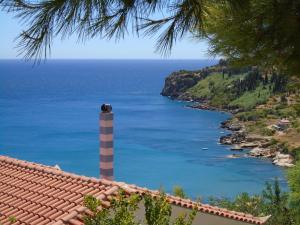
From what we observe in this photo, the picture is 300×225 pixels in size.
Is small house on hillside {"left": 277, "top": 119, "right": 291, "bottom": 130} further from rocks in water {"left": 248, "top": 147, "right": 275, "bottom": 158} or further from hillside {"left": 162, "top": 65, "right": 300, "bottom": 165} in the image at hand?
rocks in water {"left": 248, "top": 147, "right": 275, "bottom": 158}

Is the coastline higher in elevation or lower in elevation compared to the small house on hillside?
lower

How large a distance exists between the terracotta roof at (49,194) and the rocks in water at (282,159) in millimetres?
41816

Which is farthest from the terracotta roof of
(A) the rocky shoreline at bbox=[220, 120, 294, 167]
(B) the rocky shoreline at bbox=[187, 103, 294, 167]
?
(A) the rocky shoreline at bbox=[220, 120, 294, 167]

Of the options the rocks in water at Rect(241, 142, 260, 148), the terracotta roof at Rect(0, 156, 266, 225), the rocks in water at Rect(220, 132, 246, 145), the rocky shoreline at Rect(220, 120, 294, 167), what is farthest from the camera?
the rocks in water at Rect(220, 132, 246, 145)

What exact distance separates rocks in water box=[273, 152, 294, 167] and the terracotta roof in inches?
1646

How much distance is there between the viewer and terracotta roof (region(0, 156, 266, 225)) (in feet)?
24.7

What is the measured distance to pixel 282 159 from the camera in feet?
170

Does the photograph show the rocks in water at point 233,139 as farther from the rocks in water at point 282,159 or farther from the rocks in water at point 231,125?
the rocks in water at point 282,159

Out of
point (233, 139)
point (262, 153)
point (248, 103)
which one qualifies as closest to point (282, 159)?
point (262, 153)

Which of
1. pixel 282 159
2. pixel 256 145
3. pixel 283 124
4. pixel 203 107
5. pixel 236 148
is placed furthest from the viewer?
pixel 203 107

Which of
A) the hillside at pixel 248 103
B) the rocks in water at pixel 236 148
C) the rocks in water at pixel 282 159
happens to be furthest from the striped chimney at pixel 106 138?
the rocks in water at pixel 236 148

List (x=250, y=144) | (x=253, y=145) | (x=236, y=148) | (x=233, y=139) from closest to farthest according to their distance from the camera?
(x=236, y=148) < (x=253, y=145) < (x=250, y=144) < (x=233, y=139)

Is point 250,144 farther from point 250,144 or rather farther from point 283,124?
point 283,124

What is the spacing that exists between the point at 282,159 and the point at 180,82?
61.3m
